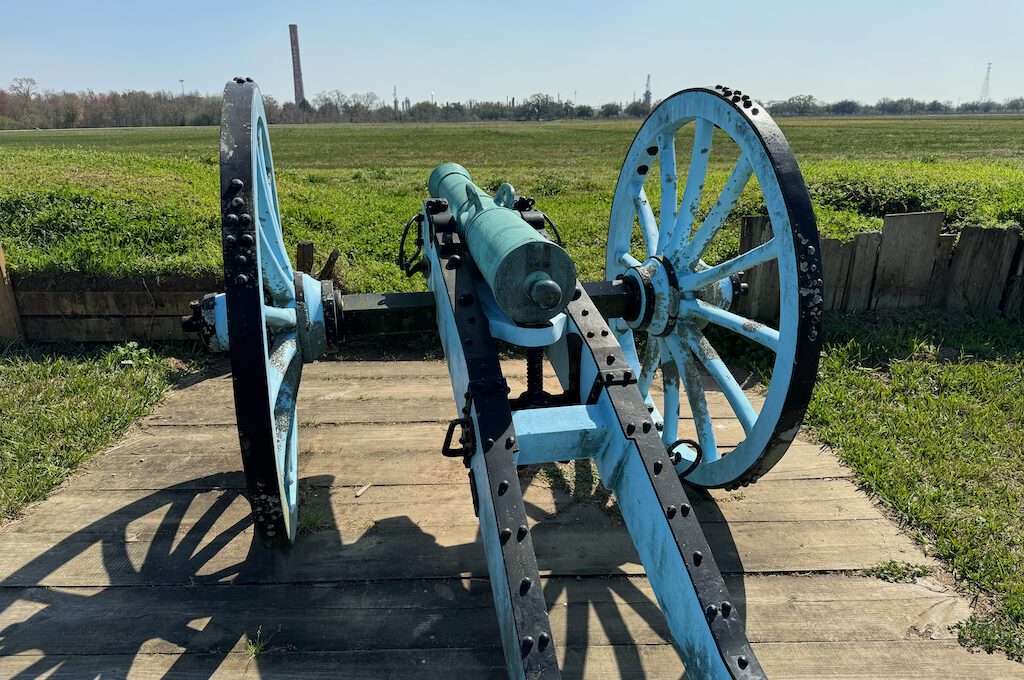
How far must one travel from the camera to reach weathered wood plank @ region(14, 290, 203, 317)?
4.82 metres

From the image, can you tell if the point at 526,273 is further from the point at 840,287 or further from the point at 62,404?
the point at 840,287

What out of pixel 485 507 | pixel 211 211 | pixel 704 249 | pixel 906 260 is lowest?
pixel 485 507

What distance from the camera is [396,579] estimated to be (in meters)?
2.76

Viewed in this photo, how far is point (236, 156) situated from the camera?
2.19 m

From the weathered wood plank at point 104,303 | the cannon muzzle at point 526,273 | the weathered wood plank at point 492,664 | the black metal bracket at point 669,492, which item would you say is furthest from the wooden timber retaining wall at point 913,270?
the weathered wood plank at point 104,303

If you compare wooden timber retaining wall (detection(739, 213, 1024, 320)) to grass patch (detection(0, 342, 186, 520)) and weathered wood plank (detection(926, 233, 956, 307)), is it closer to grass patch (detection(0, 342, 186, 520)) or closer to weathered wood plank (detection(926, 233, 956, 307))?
weathered wood plank (detection(926, 233, 956, 307))

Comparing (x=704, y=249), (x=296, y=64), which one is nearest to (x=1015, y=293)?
(x=704, y=249)

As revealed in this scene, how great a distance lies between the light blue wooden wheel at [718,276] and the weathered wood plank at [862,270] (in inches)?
75.9

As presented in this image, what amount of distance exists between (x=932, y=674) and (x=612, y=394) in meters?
1.44

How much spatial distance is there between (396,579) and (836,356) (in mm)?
3497

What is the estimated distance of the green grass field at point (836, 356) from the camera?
124 inches

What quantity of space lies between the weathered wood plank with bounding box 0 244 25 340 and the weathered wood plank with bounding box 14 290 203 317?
0.16ft

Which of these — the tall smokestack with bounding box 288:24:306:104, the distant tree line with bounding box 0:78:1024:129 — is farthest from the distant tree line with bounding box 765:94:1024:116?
the tall smokestack with bounding box 288:24:306:104

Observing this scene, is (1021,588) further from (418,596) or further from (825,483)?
(418,596)
